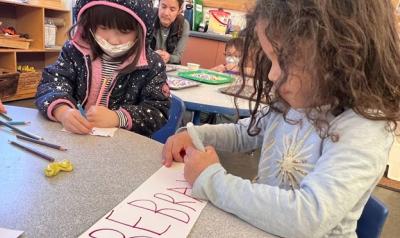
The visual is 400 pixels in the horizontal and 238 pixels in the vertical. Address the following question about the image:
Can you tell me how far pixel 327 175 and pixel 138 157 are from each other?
37 centimetres

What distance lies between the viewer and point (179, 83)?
1617 millimetres

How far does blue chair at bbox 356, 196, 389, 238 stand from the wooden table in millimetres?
230

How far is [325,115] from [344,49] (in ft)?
0.44

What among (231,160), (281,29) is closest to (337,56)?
(281,29)

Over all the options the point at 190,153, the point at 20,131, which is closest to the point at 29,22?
the point at 20,131

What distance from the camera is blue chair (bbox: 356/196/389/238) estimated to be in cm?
61

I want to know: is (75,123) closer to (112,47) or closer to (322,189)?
(112,47)

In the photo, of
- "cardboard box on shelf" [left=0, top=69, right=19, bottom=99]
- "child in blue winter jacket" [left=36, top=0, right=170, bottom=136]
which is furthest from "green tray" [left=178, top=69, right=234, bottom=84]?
"cardboard box on shelf" [left=0, top=69, right=19, bottom=99]

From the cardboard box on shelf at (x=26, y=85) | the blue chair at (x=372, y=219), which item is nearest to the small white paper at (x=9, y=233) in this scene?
the blue chair at (x=372, y=219)

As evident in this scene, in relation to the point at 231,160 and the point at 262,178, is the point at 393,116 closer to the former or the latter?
the point at 262,178

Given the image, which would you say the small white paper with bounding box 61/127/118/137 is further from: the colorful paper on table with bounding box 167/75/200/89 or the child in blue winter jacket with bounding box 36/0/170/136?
the colorful paper on table with bounding box 167/75/200/89

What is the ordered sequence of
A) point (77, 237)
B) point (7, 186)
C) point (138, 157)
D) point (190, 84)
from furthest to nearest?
1. point (190, 84)
2. point (138, 157)
3. point (7, 186)
4. point (77, 237)

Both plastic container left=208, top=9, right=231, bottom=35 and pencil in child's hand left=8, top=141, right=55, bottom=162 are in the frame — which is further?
plastic container left=208, top=9, right=231, bottom=35

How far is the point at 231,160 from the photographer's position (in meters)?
2.43
